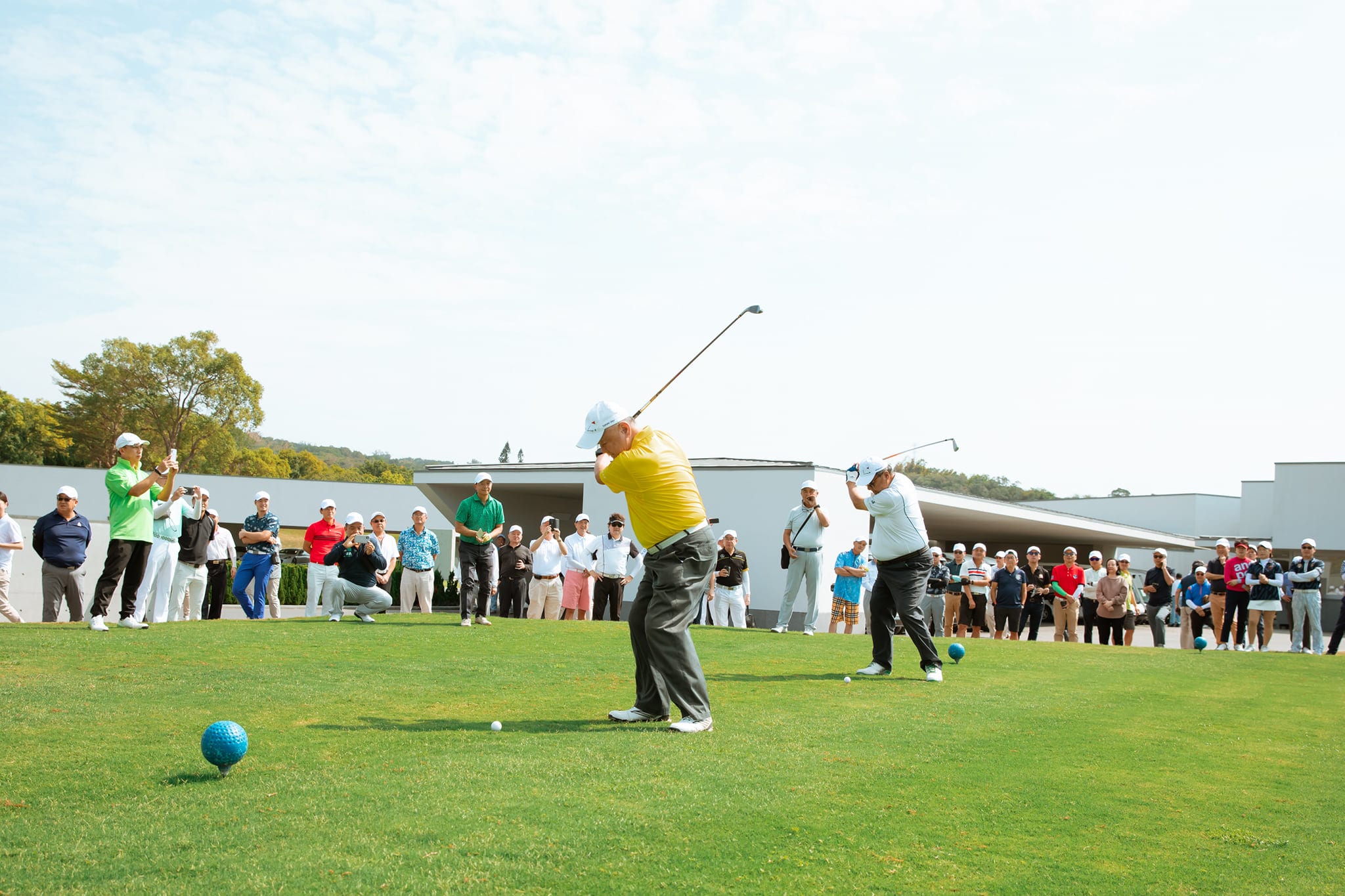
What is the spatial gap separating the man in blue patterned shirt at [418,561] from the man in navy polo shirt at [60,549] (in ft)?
13.7

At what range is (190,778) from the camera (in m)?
4.79

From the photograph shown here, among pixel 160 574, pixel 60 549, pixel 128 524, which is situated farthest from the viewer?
pixel 160 574

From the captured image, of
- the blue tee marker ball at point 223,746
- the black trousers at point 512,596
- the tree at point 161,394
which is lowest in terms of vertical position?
the black trousers at point 512,596

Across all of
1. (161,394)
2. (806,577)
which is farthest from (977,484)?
(806,577)

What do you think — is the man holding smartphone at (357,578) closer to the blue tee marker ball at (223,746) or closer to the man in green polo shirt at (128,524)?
the man in green polo shirt at (128,524)

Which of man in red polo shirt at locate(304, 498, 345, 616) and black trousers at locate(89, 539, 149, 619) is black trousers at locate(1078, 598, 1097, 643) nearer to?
man in red polo shirt at locate(304, 498, 345, 616)

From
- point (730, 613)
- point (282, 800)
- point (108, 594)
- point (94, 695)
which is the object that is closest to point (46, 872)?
point (282, 800)

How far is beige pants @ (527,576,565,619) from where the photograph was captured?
58.4 ft

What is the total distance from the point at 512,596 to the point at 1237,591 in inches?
492

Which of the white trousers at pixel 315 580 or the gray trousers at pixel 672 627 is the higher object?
the gray trousers at pixel 672 627

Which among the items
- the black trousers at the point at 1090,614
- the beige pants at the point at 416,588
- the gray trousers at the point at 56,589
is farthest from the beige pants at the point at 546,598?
the black trousers at the point at 1090,614

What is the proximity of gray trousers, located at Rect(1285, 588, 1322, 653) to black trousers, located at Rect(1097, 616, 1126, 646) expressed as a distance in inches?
101

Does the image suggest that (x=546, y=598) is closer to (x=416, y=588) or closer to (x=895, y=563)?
(x=416, y=588)

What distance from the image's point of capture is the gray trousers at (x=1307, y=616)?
55.2 ft
